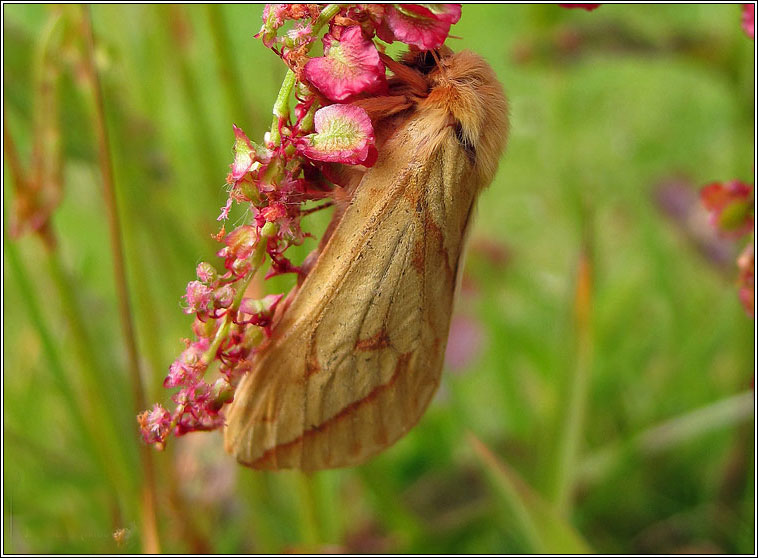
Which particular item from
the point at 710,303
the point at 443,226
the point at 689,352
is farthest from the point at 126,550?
the point at 710,303

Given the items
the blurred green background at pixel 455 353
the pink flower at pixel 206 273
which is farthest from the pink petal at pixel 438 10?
the blurred green background at pixel 455 353

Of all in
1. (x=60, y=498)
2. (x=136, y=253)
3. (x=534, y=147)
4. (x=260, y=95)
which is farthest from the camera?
(x=260, y=95)

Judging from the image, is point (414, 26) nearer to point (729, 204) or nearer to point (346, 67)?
point (346, 67)

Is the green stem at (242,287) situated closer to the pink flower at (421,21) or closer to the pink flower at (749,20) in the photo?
the pink flower at (421,21)

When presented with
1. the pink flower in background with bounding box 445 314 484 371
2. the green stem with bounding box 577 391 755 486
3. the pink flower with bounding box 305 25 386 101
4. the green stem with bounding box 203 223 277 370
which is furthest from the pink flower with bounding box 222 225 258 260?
the pink flower in background with bounding box 445 314 484 371

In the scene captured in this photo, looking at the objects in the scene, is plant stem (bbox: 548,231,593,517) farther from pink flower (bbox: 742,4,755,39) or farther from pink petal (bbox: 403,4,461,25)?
pink petal (bbox: 403,4,461,25)

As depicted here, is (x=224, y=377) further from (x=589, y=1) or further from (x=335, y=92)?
(x=589, y=1)

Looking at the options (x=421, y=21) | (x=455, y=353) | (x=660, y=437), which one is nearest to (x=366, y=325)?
(x=421, y=21)
